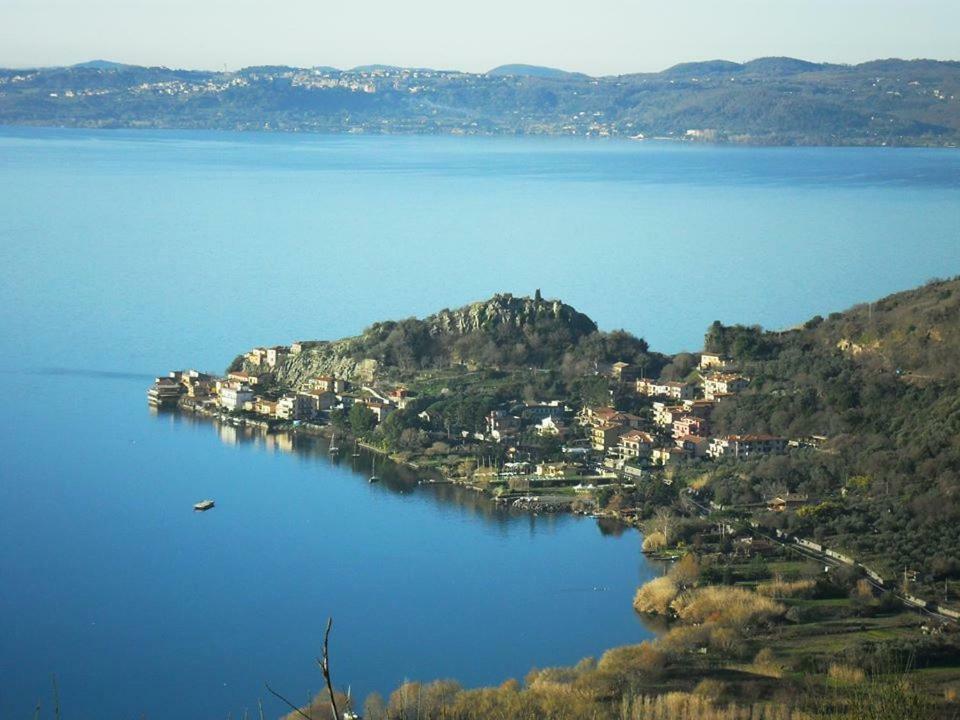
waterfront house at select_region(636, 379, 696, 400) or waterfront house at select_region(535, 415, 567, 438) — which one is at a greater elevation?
waterfront house at select_region(636, 379, 696, 400)

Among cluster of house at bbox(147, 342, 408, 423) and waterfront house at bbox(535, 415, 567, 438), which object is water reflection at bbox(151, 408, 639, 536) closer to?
cluster of house at bbox(147, 342, 408, 423)

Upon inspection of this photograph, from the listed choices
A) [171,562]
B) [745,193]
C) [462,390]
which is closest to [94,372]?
[462,390]

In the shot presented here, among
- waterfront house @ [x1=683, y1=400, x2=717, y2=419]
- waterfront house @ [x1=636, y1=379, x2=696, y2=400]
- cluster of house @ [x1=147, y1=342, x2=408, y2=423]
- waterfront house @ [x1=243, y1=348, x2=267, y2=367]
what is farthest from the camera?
waterfront house @ [x1=243, y1=348, x2=267, y2=367]

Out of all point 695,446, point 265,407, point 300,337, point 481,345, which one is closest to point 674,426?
point 695,446

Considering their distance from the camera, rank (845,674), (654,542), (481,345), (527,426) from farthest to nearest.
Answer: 1. (481,345)
2. (527,426)
3. (654,542)
4. (845,674)

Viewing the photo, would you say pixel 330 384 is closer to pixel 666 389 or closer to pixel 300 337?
pixel 666 389

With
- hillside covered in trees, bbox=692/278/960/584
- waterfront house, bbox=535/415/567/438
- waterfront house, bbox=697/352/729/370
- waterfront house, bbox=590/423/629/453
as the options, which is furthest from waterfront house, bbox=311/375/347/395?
hillside covered in trees, bbox=692/278/960/584

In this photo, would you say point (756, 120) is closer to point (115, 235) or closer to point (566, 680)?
point (115, 235)
